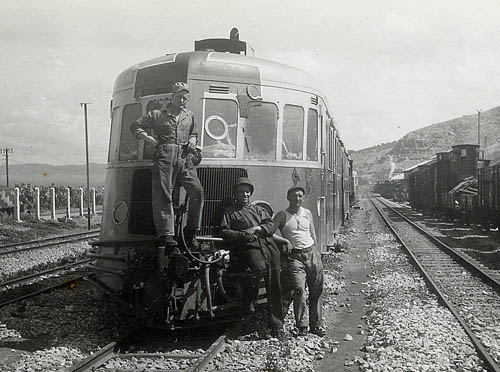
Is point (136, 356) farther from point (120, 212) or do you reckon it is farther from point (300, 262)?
point (300, 262)

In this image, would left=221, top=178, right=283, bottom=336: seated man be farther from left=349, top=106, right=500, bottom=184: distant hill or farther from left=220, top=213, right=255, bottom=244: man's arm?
left=349, top=106, right=500, bottom=184: distant hill

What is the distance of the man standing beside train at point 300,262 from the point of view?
23.0 feet

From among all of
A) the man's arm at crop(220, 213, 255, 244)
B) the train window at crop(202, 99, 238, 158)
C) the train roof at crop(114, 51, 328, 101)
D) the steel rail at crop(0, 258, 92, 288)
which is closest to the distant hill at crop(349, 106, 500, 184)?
the steel rail at crop(0, 258, 92, 288)

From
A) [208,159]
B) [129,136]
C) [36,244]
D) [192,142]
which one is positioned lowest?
[36,244]

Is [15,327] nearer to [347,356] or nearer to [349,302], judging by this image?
[347,356]

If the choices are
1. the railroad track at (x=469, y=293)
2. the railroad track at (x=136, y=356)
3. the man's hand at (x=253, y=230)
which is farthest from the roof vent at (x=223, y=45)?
the railroad track at (x=469, y=293)

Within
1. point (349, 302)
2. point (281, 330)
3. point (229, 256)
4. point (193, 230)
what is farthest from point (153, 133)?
point (349, 302)

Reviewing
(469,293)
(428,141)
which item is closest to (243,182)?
(469,293)

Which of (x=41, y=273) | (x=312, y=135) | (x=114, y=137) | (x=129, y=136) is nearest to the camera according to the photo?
(x=129, y=136)

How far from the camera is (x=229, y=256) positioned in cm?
671

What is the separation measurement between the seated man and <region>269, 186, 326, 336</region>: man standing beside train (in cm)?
24

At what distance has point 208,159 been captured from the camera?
23.2 feet

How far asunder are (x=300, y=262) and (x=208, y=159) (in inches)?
66.2

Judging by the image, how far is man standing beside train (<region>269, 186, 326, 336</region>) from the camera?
702cm
